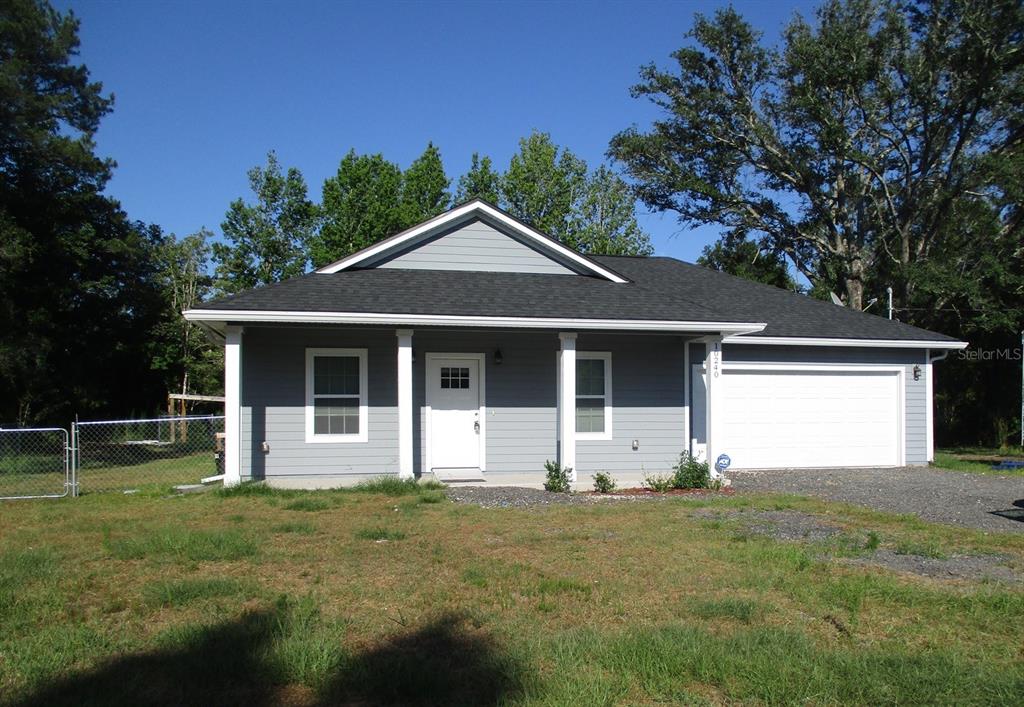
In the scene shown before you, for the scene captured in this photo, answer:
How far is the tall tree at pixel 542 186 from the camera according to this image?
3856 cm

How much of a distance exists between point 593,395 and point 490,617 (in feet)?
28.3

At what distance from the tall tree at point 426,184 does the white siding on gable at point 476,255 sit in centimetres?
2320

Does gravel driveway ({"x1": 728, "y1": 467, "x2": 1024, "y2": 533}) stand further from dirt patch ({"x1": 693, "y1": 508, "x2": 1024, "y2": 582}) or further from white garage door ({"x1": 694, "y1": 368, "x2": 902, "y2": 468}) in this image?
dirt patch ({"x1": 693, "y1": 508, "x2": 1024, "y2": 582})

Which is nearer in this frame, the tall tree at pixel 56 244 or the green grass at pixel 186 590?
the green grass at pixel 186 590

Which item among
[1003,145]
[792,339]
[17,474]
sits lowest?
[17,474]

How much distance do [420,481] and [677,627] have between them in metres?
7.68

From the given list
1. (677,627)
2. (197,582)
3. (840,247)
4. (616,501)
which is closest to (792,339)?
(616,501)

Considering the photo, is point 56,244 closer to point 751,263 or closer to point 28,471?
point 28,471

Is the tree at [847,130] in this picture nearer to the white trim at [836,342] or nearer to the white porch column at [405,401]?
the white trim at [836,342]

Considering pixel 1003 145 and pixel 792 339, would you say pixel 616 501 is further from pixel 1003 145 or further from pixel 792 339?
pixel 1003 145

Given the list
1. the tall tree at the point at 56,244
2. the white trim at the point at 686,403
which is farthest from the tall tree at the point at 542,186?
the white trim at the point at 686,403

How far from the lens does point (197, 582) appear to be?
596 cm

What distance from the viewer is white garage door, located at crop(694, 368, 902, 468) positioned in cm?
1524

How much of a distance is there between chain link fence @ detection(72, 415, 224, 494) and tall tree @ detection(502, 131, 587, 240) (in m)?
21.3
